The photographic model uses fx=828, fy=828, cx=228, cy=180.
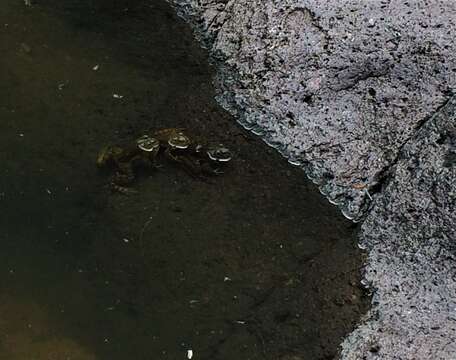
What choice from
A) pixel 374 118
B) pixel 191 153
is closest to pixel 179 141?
pixel 191 153

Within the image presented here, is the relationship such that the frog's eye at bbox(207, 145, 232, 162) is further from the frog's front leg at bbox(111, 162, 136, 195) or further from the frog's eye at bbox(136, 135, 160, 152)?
the frog's front leg at bbox(111, 162, 136, 195)

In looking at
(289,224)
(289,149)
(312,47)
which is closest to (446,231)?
(289,224)

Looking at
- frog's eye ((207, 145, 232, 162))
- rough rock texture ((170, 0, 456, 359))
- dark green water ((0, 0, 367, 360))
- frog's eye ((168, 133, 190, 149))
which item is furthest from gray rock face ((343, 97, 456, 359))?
frog's eye ((168, 133, 190, 149))

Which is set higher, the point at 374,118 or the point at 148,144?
the point at 374,118

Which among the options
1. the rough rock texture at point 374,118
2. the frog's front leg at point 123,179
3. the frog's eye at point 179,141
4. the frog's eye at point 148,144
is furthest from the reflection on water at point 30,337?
the rough rock texture at point 374,118

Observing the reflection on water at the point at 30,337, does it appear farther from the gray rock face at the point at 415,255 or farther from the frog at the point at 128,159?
the gray rock face at the point at 415,255

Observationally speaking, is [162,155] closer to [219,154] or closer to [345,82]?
[219,154]
